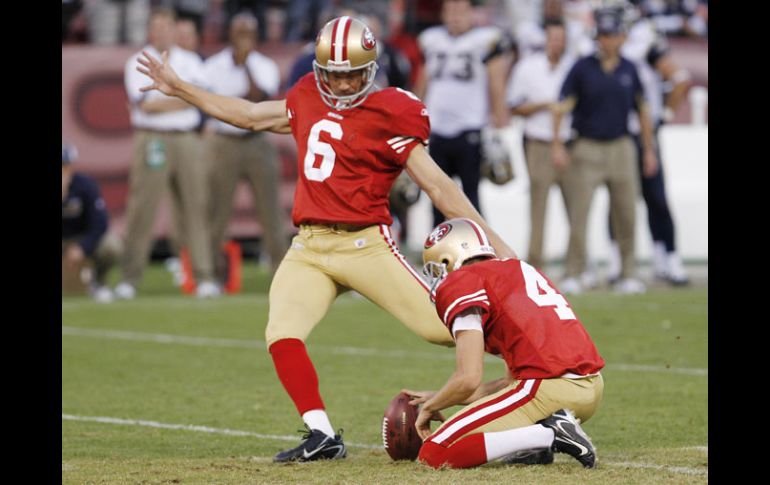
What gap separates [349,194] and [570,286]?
7.06 meters

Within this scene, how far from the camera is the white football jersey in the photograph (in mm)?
13141

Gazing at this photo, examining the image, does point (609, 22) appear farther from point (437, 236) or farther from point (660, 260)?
point (437, 236)

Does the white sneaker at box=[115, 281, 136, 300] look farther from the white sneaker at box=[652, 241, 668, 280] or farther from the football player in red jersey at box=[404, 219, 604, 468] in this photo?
the football player in red jersey at box=[404, 219, 604, 468]

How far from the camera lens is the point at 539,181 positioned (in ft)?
45.6

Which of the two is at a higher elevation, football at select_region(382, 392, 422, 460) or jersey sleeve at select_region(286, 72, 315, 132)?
jersey sleeve at select_region(286, 72, 315, 132)

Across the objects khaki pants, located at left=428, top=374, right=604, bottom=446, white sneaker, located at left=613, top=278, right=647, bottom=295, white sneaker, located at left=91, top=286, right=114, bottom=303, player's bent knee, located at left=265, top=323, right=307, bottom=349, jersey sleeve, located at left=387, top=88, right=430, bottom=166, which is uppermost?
jersey sleeve, located at left=387, top=88, right=430, bottom=166

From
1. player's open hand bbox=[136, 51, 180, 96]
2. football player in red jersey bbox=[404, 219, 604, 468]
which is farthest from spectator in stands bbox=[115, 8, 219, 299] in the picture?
football player in red jersey bbox=[404, 219, 604, 468]

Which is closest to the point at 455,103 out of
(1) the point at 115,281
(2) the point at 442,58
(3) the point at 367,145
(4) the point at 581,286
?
(2) the point at 442,58

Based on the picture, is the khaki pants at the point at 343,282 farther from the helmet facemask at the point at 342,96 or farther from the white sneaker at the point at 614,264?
the white sneaker at the point at 614,264

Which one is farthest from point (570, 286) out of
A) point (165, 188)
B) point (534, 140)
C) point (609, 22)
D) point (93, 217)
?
point (93, 217)

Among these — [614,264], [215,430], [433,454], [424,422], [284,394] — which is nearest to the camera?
[433,454]

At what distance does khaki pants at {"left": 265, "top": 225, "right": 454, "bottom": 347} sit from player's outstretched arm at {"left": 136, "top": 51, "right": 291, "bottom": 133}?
619 mm

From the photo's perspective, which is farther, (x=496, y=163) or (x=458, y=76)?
(x=496, y=163)
